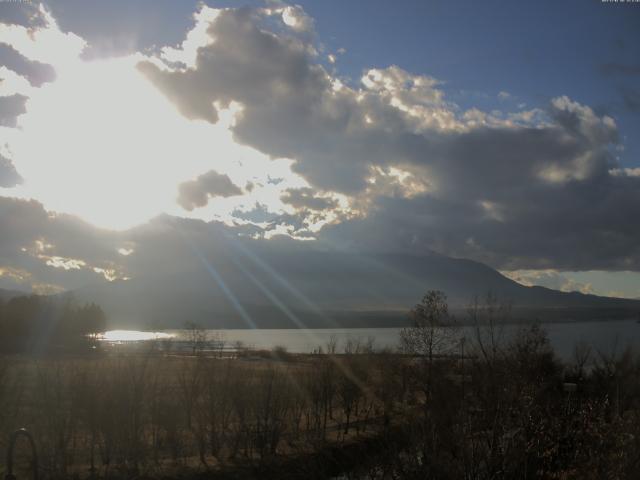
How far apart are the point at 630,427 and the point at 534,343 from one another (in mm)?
29959

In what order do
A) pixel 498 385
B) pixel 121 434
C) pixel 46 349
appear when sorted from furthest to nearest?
1. pixel 46 349
2. pixel 121 434
3. pixel 498 385

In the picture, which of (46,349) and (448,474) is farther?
(46,349)

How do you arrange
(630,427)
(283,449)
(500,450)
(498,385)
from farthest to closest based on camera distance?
(283,449)
(498,385)
(630,427)
(500,450)

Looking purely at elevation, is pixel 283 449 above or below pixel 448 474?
below

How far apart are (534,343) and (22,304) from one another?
95.0 m

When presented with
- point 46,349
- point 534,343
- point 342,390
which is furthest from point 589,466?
point 46,349

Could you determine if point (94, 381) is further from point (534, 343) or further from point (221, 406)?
point (534, 343)

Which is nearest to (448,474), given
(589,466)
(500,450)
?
(500,450)

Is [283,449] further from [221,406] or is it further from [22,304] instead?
[22,304]

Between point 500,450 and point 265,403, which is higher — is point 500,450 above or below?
above

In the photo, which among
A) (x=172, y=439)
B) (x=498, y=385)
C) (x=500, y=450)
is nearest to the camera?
(x=500, y=450)

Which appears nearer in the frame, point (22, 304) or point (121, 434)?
point (121, 434)

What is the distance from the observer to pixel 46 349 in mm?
87062

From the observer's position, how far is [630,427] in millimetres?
13164
